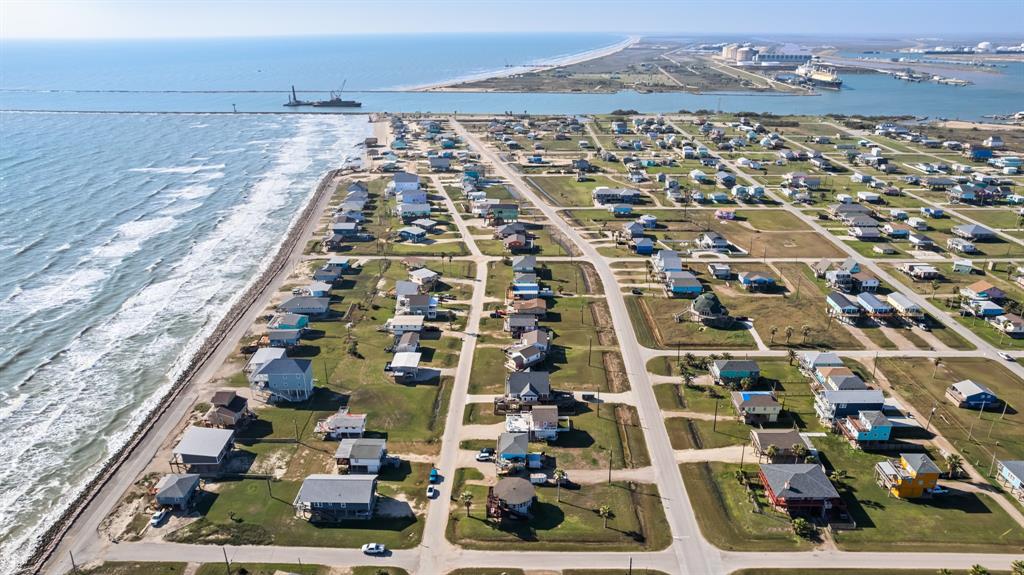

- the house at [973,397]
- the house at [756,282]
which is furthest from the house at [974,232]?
the house at [973,397]

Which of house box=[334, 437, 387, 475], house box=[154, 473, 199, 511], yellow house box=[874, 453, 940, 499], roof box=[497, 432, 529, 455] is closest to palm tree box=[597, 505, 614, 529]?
roof box=[497, 432, 529, 455]

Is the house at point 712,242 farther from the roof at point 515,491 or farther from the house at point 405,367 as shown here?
the roof at point 515,491

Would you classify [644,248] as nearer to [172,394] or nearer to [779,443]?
[779,443]

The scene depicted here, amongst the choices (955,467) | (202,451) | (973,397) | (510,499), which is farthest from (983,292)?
(202,451)

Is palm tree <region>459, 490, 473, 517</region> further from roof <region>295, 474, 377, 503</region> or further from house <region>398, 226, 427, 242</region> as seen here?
house <region>398, 226, 427, 242</region>

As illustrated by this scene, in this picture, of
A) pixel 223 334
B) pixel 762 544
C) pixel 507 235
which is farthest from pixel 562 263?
pixel 762 544

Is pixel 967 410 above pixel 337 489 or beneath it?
beneath
